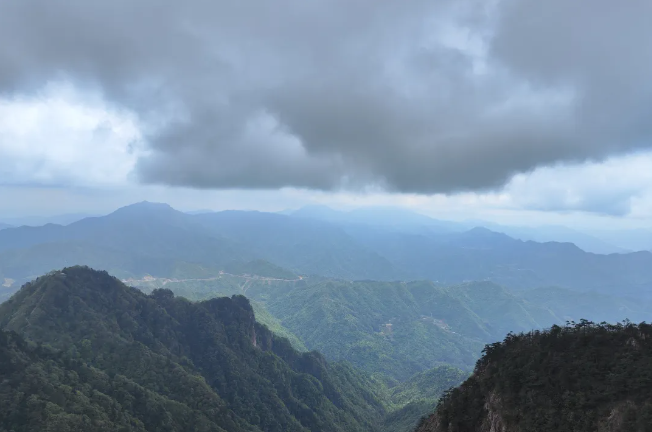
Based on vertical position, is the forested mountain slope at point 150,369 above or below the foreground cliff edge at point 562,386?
below

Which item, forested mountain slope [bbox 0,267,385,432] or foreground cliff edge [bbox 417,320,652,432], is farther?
forested mountain slope [bbox 0,267,385,432]

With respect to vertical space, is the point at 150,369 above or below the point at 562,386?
below

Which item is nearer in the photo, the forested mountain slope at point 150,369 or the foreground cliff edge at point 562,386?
the foreground cliff edge at point 562,386

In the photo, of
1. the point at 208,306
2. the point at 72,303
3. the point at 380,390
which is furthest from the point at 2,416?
the point at 380,390

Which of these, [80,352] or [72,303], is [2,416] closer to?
[80,352]
